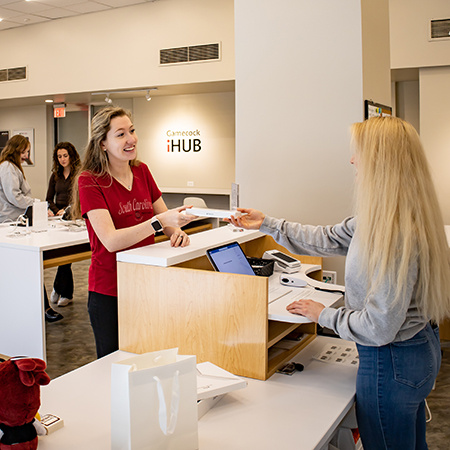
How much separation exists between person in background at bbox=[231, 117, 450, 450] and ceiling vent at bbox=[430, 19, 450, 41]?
4830 mm

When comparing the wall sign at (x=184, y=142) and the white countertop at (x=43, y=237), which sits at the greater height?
the wall sign at (x=184, y=142)

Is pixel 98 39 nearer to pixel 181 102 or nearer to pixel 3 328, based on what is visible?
pixel 181 102

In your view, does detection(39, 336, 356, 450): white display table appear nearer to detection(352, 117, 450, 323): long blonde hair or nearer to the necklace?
detection(352, 117, 450, 323): long blonde hair

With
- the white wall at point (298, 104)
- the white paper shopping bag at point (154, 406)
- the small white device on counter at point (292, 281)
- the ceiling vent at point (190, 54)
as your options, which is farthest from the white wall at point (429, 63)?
the white paper shopping bag at point (154, 406)

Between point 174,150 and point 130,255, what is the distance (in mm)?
6811

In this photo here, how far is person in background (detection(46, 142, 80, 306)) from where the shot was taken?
532cm

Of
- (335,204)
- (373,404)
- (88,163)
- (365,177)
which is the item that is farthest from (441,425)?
(88,163)

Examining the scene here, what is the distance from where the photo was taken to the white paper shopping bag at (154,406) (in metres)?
1.21

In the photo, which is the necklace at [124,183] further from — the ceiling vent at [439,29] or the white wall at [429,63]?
the ceiling vent at [439,29]

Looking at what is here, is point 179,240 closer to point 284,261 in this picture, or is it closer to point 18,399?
point 284,261

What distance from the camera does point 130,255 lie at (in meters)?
2.02

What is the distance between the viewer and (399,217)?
4.85ft

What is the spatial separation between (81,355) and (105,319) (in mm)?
2006

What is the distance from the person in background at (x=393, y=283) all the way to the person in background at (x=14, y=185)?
3889 millimetres
